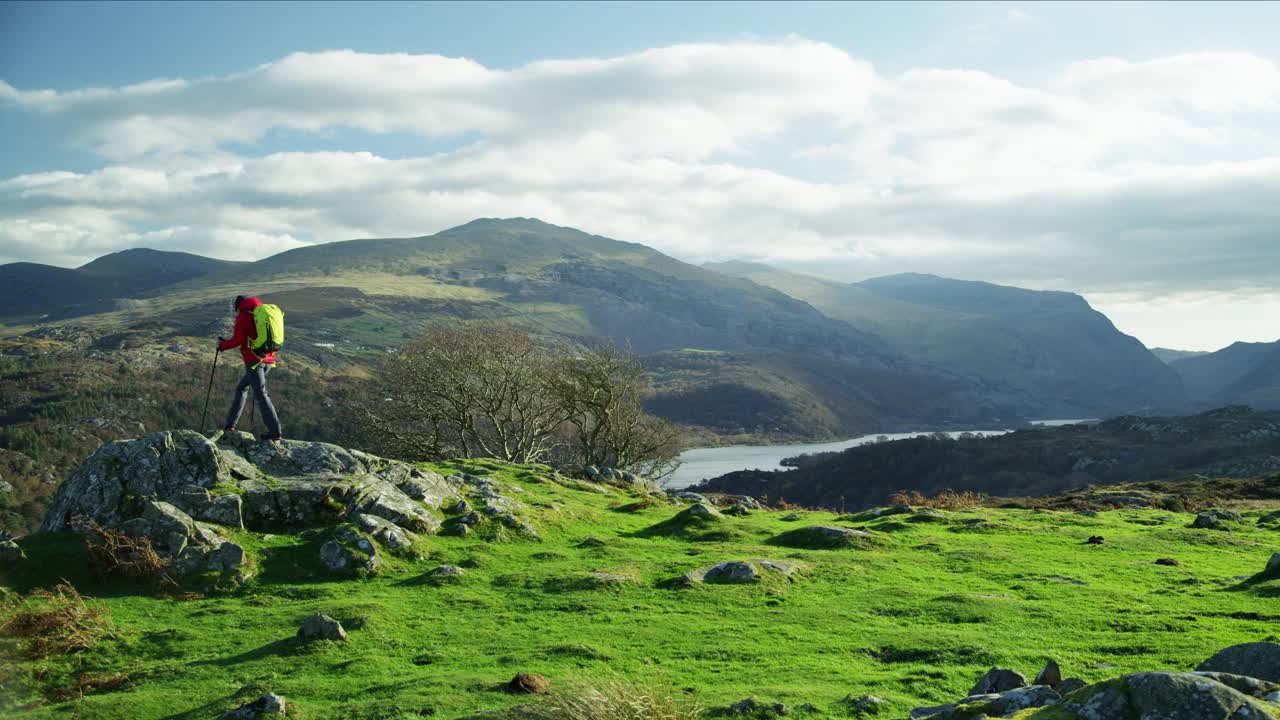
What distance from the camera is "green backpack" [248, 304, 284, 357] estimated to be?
25.2 meters

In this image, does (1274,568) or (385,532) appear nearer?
(1274,568)

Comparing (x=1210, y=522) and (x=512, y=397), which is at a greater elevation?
(x=512, y=397)

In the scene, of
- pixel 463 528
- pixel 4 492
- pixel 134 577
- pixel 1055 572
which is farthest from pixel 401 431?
pixel 4 492

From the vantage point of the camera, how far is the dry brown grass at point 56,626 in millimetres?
16609

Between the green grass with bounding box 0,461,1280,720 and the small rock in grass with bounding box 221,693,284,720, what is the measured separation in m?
0.41

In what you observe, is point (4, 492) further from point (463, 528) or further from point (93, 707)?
point (93, 707)

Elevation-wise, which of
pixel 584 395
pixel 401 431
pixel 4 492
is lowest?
pixel 4 492

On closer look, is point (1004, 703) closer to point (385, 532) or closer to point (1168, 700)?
point (1168, 700)

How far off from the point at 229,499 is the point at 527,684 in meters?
15.3

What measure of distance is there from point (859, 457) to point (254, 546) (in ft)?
479

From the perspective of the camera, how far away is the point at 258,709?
1323 cm

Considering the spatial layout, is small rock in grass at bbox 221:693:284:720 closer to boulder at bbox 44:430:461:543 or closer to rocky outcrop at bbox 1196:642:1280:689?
boulder at bbox 44:430:461:543

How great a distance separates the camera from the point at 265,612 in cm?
1991

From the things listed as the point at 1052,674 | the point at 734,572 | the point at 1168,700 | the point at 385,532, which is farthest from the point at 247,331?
Answer: the point at 1168,700
